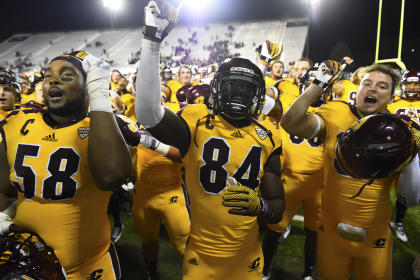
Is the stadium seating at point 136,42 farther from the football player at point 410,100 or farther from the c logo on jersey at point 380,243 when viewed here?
the c logo on jersey at point 380,243

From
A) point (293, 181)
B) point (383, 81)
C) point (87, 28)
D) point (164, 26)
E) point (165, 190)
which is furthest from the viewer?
point (87, 28)

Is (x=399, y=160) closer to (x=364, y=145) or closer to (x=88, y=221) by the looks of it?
(x=364, y=145)

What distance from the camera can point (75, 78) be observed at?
1725 mm

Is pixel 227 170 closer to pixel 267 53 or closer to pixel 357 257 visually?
pixel 357 257

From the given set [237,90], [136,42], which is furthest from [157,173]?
[136,42]

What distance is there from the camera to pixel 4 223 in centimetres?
154

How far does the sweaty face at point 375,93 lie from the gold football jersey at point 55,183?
7.58ft

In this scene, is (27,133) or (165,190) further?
(165,190)

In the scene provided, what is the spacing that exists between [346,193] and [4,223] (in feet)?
8.15

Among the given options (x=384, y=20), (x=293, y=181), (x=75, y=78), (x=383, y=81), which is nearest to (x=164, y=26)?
(x=75, y=78)

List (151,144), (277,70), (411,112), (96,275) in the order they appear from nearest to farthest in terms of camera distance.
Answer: (96,275) → (151,144) → (411,112) → (277,70)

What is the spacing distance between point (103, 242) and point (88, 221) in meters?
0.20

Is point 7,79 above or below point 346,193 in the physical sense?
above

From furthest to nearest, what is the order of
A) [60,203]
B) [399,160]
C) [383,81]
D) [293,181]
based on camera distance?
[293,181] < [383,81] < [399,160] < [60,203]
